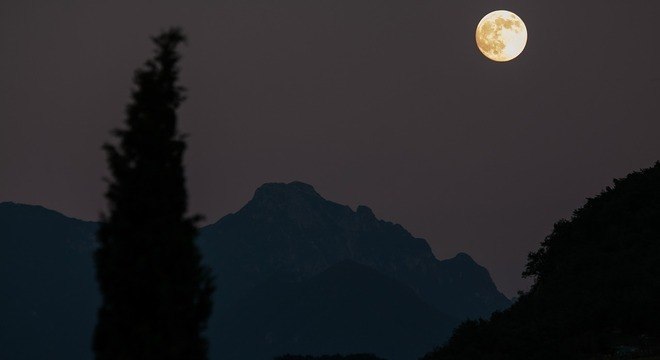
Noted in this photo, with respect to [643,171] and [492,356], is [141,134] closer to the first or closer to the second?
[492,356]

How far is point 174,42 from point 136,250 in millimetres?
5766

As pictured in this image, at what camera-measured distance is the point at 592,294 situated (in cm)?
6719

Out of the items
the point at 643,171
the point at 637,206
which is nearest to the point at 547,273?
the point at 637,206

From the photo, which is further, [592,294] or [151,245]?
[592,294]

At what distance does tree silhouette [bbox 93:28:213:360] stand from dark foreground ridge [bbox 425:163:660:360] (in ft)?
98.6

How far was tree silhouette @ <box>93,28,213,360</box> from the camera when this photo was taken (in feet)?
76.4

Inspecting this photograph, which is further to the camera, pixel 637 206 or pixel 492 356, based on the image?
pixel 637 206

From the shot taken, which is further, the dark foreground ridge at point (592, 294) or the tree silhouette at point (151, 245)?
the dark foreground ridge at point (592, 294)

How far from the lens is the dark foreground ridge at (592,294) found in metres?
55.5

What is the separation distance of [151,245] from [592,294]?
5003 centimetres

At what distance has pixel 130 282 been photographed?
23453mm

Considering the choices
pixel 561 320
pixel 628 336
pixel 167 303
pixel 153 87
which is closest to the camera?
pixel 167 303

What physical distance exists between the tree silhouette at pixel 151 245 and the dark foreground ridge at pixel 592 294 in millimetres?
30051

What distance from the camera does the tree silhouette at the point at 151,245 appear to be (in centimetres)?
2328
